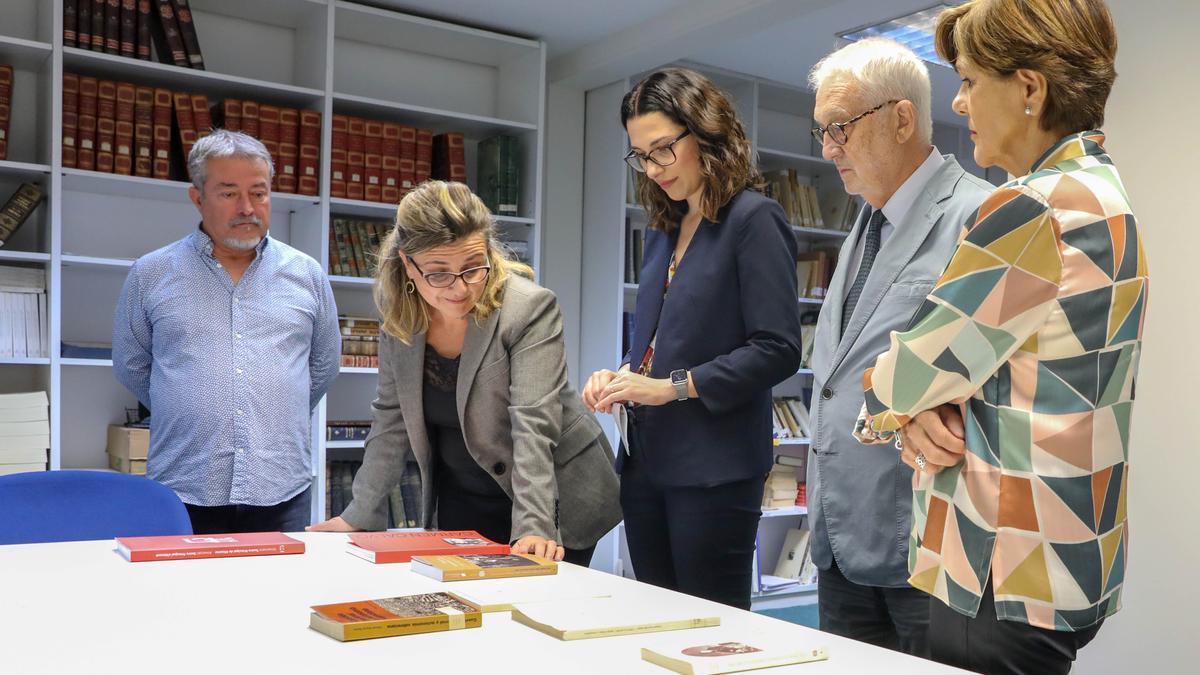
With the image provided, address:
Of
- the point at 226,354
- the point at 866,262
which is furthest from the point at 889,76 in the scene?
the point at 226,354

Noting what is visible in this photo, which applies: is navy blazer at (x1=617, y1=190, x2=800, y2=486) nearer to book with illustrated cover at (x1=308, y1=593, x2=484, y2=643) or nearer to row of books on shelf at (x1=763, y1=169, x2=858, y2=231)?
book with illustrated cover at (x1=308, y1=593, x2=484, y2=643)

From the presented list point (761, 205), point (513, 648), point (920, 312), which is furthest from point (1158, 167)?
point (513, 648)

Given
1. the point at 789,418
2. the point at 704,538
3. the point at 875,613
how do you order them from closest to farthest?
the point at 875,613 < the point at 704,538 < the point at 789,418

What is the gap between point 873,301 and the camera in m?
1.75

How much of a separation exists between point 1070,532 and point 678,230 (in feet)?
3.94

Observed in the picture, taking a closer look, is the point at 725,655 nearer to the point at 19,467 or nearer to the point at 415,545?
the point at 415,545

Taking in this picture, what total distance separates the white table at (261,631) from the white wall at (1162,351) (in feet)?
6.28

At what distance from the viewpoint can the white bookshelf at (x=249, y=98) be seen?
396cm

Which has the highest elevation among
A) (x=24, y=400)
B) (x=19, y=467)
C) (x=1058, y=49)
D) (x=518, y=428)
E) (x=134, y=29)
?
(x=134, y=29)

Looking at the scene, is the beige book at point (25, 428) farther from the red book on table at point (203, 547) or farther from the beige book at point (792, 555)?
the beige book at point (792, 555)

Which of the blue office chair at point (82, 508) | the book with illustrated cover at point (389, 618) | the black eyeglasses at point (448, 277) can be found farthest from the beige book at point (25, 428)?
the book with illustrated cover at point (389, 618)

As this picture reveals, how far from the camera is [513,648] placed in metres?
1.26

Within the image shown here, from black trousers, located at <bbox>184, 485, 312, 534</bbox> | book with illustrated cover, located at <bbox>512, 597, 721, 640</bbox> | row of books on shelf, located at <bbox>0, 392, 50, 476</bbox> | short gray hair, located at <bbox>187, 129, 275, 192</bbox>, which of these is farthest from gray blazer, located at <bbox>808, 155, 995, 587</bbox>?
row of books on shelf, located at <bbox>0, 392, 50, 476</bbox>

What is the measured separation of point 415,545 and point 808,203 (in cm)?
457
